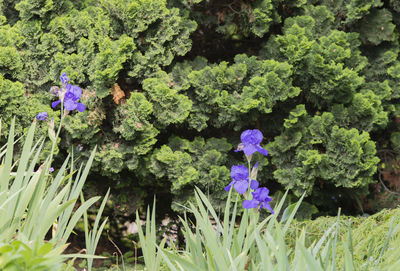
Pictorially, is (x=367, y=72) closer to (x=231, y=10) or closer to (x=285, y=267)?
(x=231, y=10)

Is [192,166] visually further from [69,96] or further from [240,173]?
[240,173]

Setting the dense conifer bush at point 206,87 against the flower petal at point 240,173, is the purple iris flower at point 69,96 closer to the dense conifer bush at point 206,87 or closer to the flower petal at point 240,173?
the flower petal at point 240,173

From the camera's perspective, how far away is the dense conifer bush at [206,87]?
374 cm

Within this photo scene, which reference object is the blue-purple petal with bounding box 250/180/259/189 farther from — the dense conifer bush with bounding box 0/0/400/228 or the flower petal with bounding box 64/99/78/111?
the dense conifer bush with bounding box 0/0/400/228

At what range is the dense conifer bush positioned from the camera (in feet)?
12.3

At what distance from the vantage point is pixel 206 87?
3.82m

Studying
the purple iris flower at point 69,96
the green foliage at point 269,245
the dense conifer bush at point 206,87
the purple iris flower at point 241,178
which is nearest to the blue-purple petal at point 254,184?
the purple iris flower at point 241,178

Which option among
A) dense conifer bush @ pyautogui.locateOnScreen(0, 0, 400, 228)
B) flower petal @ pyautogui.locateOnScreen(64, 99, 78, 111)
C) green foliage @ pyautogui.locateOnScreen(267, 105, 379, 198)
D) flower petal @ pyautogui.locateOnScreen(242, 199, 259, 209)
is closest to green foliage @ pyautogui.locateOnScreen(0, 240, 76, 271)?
flower petal @ pyautogui.locateOnScreen(242, 199, 259, 209)

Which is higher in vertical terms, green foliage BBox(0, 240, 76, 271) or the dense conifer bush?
the dense conifer bush

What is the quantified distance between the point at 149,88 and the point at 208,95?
46 centimetres

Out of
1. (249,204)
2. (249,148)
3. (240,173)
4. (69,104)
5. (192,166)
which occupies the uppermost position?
(69,104)

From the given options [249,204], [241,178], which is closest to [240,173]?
[241,178]

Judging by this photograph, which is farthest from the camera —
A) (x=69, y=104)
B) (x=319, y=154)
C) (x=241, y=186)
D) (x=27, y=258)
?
Answer: (x=319, y=154)

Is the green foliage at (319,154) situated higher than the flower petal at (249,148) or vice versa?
the flower petal at (249,148)
